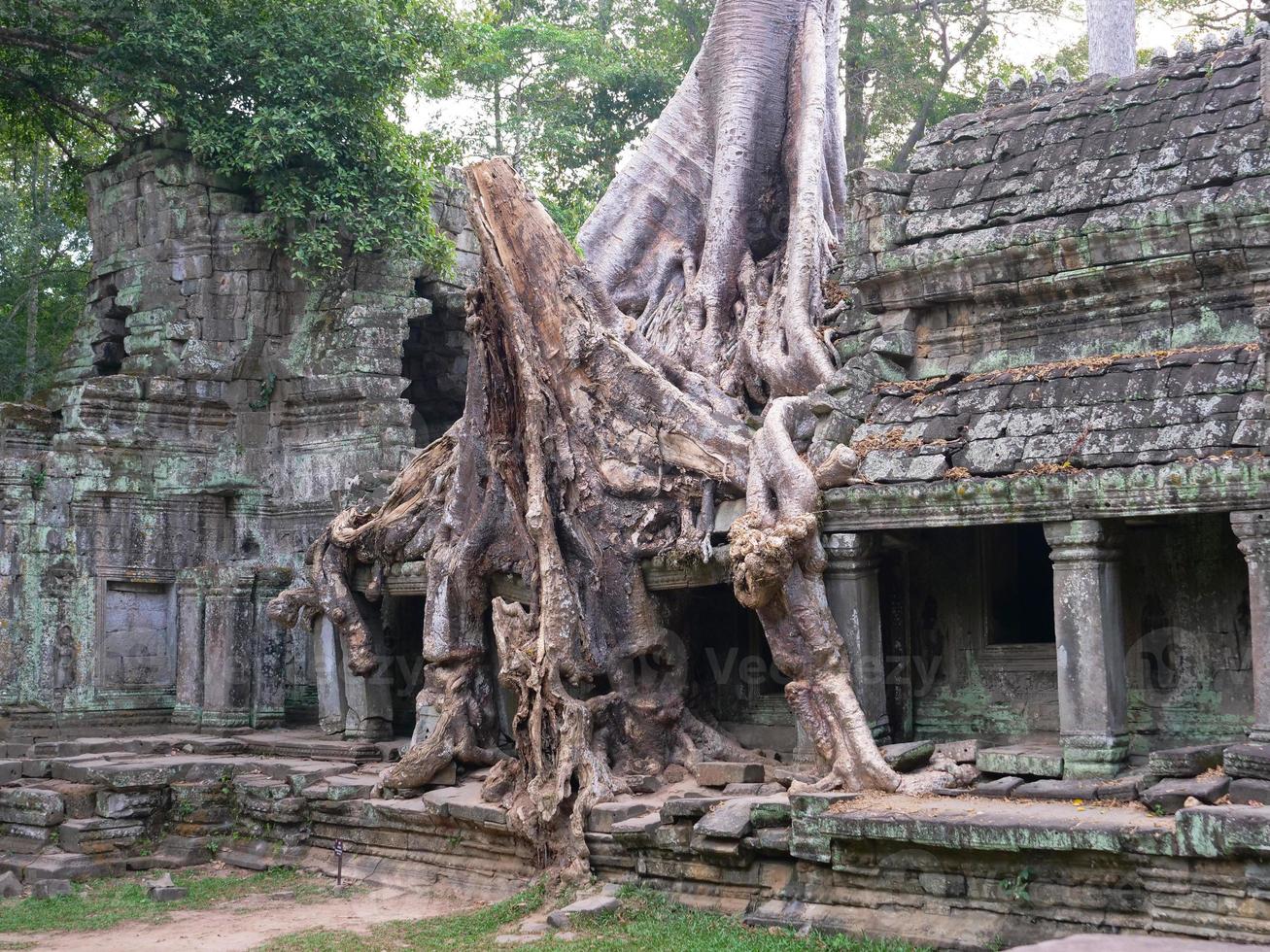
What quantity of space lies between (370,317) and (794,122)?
5218 millimetres

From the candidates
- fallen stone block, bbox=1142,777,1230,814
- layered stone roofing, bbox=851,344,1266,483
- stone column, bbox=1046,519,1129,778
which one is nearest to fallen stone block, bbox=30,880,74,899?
layered stone roofing, bbox=851,344,1266,483

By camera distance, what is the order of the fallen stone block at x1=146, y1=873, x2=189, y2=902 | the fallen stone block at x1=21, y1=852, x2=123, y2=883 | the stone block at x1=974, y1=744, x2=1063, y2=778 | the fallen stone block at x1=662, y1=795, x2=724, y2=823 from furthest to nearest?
the fallen stone block at x1=21, y1=852, x2=123, y2=883 < the fallen stone block at x1=146, y1=873, x2=189, y2=902 < the fallen stone block at x1=662, y1=795, x2=724, y2=823 < the stone block at x1=974, y1=744, x2=1063, y2=778

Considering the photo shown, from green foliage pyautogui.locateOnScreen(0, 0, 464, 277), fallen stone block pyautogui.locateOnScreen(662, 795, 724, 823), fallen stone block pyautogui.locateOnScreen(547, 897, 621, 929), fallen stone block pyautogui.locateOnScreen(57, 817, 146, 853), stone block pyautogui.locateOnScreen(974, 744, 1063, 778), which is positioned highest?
green foliage pyautogui.locateOnScreen(0, 0, 464, 277)

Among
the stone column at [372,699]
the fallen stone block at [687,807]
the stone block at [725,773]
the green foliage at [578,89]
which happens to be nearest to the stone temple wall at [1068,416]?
the stone block at [725,773]

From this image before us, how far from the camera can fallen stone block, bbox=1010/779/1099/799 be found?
8.32 meters

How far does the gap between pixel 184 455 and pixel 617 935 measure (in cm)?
932

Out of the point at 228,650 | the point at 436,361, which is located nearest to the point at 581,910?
the point at 228,650

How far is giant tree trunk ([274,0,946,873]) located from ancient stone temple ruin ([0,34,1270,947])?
328mm

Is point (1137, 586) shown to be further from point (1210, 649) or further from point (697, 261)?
point (697, 261)

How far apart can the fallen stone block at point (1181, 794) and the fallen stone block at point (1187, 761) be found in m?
0.27

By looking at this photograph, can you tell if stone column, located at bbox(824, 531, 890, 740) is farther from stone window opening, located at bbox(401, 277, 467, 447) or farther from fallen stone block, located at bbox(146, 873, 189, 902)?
stone window opening, located at bbox(401, 277, 467, 447)

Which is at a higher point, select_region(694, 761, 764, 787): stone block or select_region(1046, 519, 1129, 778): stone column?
select_region(1046, 519, 1129, 778): stone column

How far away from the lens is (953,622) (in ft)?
34.4

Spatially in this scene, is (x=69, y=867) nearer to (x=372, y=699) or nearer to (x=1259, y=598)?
(x=372, y=699)
